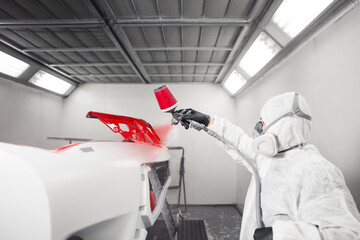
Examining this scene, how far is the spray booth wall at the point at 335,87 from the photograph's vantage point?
4.18 feet

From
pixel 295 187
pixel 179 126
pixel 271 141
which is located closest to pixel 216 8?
pixel 271 141

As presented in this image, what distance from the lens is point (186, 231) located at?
295cm

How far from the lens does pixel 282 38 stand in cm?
197

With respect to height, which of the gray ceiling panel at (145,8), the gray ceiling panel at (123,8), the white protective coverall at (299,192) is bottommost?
the white protective coverall at (299,192)

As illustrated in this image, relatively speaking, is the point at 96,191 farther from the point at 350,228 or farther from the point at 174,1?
the point at 174,1

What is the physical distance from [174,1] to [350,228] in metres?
1.87

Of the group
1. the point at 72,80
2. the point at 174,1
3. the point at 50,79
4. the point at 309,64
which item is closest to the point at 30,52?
the point at 50,79

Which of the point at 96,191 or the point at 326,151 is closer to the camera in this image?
the point at 96,191

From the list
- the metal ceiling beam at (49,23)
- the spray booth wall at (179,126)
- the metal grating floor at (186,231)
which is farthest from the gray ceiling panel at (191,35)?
the metal grating floor at (186,231)

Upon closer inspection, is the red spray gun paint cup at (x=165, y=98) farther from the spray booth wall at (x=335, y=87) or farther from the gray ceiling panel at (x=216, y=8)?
the spray booth wall at (x=335, y=87)

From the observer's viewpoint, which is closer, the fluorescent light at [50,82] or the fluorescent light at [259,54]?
the fluorescent light at [259,54]

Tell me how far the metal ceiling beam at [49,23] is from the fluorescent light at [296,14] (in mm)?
1660

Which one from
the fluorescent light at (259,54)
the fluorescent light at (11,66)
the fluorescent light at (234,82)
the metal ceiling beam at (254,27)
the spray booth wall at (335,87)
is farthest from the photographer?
the fluorescent light at (234,82)

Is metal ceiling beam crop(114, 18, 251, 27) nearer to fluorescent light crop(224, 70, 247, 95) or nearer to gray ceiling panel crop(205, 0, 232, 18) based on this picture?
gray ceiling panel crop(205, 0, 232, 18)
